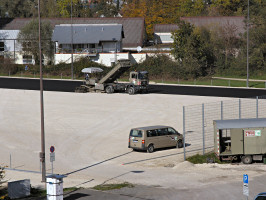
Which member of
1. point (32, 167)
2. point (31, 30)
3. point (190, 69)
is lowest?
point (32, 167)

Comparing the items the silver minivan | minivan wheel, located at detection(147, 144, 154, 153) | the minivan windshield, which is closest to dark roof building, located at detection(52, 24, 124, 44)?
the silver minivan

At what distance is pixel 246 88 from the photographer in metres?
65.4

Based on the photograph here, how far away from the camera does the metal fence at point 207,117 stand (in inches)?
1362

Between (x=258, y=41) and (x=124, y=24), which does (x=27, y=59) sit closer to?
(x=124, y=24)

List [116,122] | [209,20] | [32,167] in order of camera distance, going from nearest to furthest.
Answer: [32,167], [116,122], [209,20]

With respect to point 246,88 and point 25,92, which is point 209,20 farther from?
point 25,92

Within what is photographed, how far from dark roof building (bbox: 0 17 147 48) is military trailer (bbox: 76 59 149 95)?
3932 cm

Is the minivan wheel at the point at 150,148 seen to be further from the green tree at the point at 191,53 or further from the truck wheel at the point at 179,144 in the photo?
the green tree at the point at 191,53

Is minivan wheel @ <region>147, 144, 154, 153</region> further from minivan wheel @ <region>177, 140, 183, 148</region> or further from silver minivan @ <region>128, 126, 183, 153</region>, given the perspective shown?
minivan wheel @ <region>177, 140, 183, 148</region>

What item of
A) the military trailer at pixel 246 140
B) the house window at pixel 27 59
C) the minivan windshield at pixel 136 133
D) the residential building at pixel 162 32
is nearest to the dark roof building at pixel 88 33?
the house window at pixel 27 59

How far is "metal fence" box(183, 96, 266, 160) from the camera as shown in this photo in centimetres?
3459

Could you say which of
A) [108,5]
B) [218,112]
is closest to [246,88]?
[218,112]

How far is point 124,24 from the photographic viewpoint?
10238cm

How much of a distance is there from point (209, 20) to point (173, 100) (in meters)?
46.8
